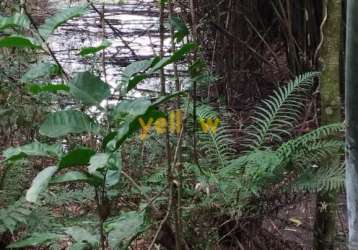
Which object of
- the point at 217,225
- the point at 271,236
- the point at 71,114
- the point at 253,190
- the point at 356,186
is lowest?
the point at 271,236

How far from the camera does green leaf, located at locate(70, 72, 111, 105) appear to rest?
1.56m

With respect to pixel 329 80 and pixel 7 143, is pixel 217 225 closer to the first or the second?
pixel 329 80

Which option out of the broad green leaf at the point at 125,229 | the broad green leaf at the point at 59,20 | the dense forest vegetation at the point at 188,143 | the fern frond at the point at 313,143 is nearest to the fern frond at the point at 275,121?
the dense forest vegetation at the point at 188,143

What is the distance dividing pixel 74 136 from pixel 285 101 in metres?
1.11

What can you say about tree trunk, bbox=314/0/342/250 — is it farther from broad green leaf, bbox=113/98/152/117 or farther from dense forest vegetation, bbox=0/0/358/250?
broad green leaf, bbox=113/98/152/117

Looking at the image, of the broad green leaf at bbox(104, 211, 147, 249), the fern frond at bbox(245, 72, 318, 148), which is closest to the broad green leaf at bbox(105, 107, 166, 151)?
the broad green leaf at bbox(104, 211, 147, 249)

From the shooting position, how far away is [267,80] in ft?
13.0

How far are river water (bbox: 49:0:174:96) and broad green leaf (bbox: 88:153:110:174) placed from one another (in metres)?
2.96

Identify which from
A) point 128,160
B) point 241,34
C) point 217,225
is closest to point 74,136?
point 128,160

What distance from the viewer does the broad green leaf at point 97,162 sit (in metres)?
1.33

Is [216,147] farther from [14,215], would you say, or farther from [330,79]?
[14,215]

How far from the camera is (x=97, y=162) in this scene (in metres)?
1.35

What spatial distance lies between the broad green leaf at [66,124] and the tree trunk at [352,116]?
652mm

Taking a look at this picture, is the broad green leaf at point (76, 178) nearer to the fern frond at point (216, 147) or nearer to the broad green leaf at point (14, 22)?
the broad green leaf at point (14, 22)
